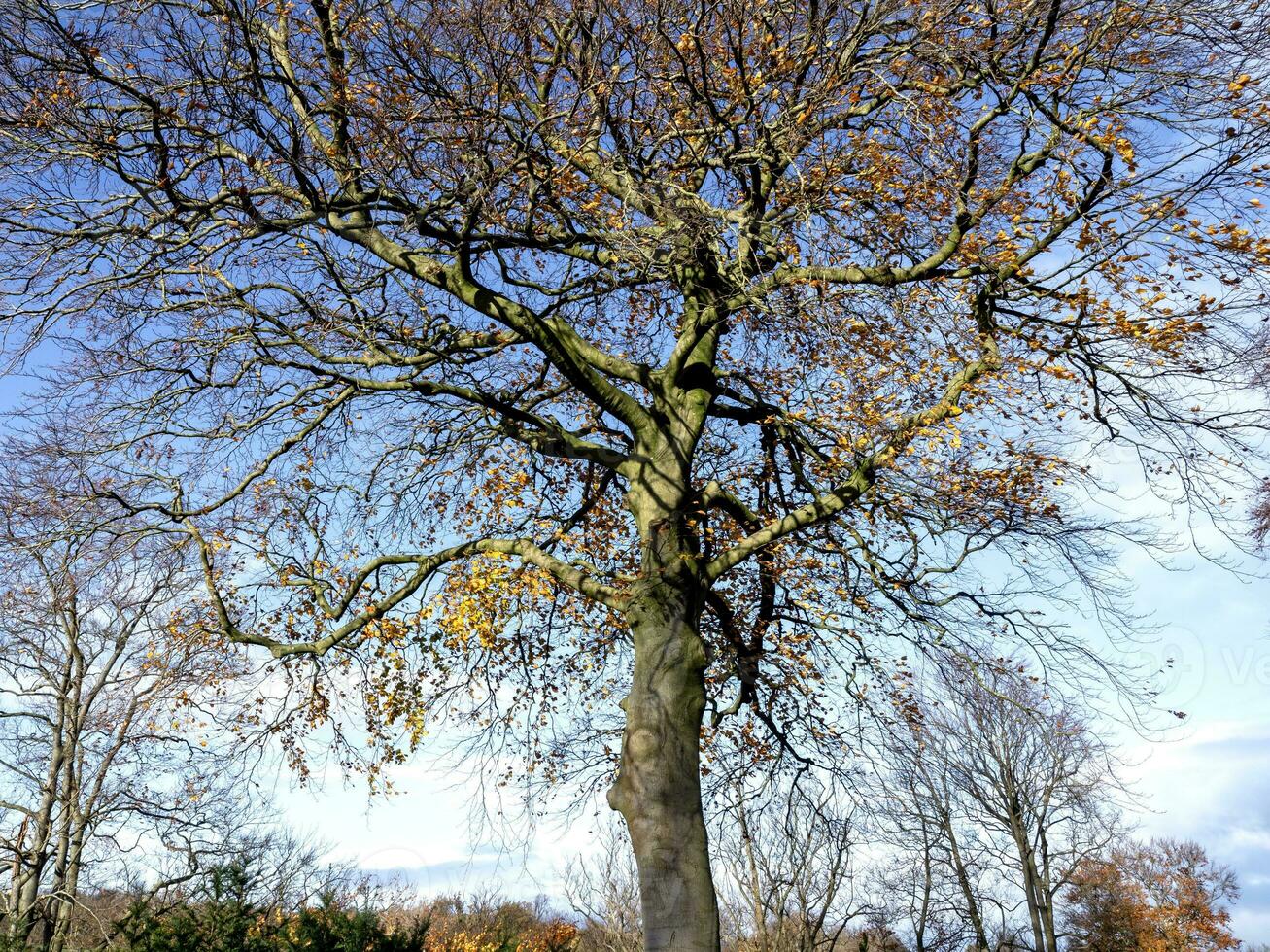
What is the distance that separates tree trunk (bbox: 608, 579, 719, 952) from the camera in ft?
20.9

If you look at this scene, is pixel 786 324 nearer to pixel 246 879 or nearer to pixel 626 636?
pixel 626 636

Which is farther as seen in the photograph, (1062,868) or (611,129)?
(1062,868)

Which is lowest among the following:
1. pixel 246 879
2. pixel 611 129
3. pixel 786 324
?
Result: pixel 246 879

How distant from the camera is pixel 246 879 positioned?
27.8 ft

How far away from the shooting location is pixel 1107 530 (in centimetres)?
847

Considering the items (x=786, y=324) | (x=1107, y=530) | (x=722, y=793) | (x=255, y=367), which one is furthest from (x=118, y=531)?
(x=1107, y=530)

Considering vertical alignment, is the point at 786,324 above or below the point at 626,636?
above

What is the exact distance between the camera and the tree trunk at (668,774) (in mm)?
6363

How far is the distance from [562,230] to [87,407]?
15.7ft

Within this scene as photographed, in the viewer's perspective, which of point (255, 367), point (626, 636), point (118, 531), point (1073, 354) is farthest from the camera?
point (626, 636)

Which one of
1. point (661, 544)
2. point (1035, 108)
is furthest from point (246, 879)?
point (1035, 108)

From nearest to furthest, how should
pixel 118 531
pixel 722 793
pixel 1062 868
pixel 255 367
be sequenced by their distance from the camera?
1. pixel 118 531
2. pixel 255 367
3. pixel 722 793
4. pixel 1062 868

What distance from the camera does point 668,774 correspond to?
6738mm

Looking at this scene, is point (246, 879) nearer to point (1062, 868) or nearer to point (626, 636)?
point (626, 636)
